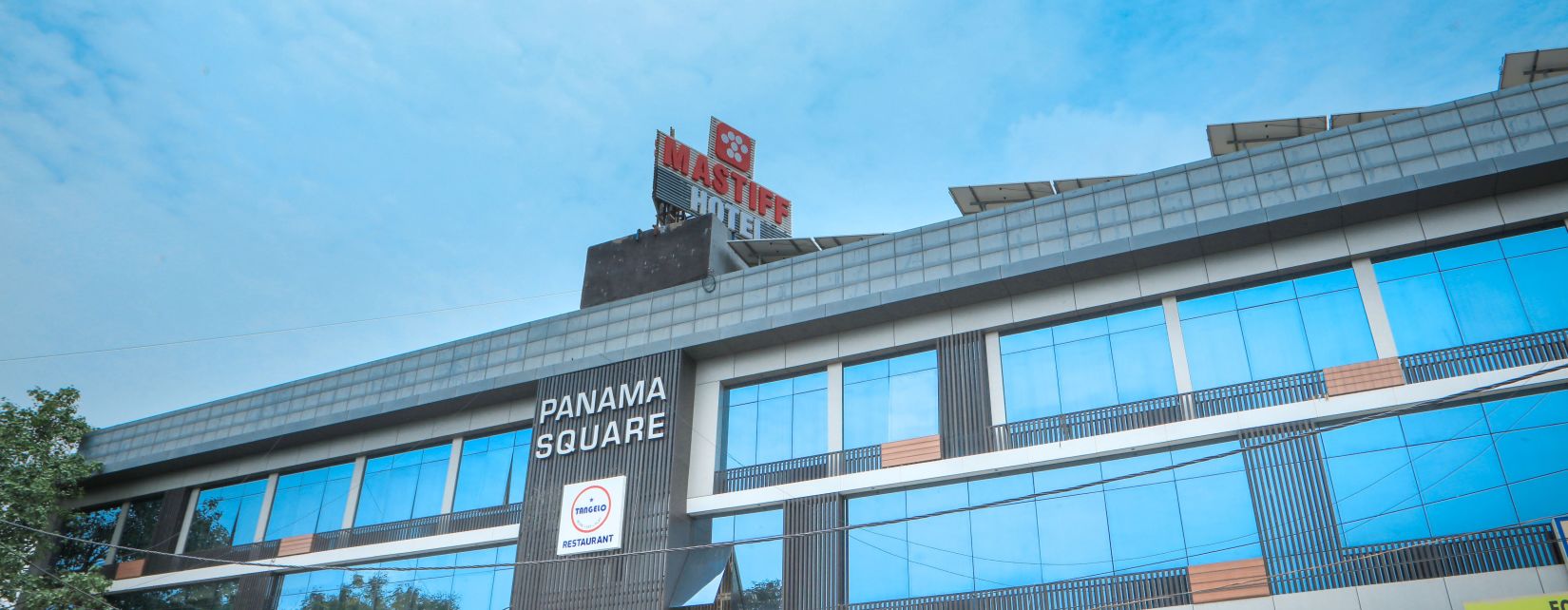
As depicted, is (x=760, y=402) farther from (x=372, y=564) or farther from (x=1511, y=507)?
(x=1511, y=507)

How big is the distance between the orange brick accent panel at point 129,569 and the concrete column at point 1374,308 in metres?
32.7

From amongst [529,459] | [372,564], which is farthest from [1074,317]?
[372,564]

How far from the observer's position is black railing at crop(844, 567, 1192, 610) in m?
20.2

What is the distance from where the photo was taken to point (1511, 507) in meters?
18.4

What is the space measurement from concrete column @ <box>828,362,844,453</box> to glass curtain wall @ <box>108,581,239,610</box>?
688 inches

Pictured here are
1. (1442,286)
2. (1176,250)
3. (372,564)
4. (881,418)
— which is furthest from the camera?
(372,564)

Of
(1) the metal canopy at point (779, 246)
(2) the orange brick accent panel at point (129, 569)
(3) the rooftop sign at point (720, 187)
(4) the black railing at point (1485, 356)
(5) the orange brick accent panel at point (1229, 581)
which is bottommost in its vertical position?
(5) the orange brick accent panel at point (1229, 581)

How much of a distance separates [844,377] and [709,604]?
5.96m

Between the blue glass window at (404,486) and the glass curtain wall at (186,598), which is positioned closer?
the blue glass window at (404,486)

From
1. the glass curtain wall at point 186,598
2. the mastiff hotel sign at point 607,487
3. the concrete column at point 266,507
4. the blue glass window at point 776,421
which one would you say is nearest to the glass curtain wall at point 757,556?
the mastiff hotel sign at point 607,487

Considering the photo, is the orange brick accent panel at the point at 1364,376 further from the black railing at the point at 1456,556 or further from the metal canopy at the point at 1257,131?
the metal canopy at the point at 1257,131

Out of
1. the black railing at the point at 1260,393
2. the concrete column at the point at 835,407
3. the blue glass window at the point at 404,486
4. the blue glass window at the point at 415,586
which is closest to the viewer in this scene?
the black railing at the point at 1260,393

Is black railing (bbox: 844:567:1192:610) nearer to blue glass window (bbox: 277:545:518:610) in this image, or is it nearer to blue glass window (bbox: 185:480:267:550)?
blue glass window (bbox: 277:545:518:610)

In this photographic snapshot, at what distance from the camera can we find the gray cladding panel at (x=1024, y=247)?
2047cm
